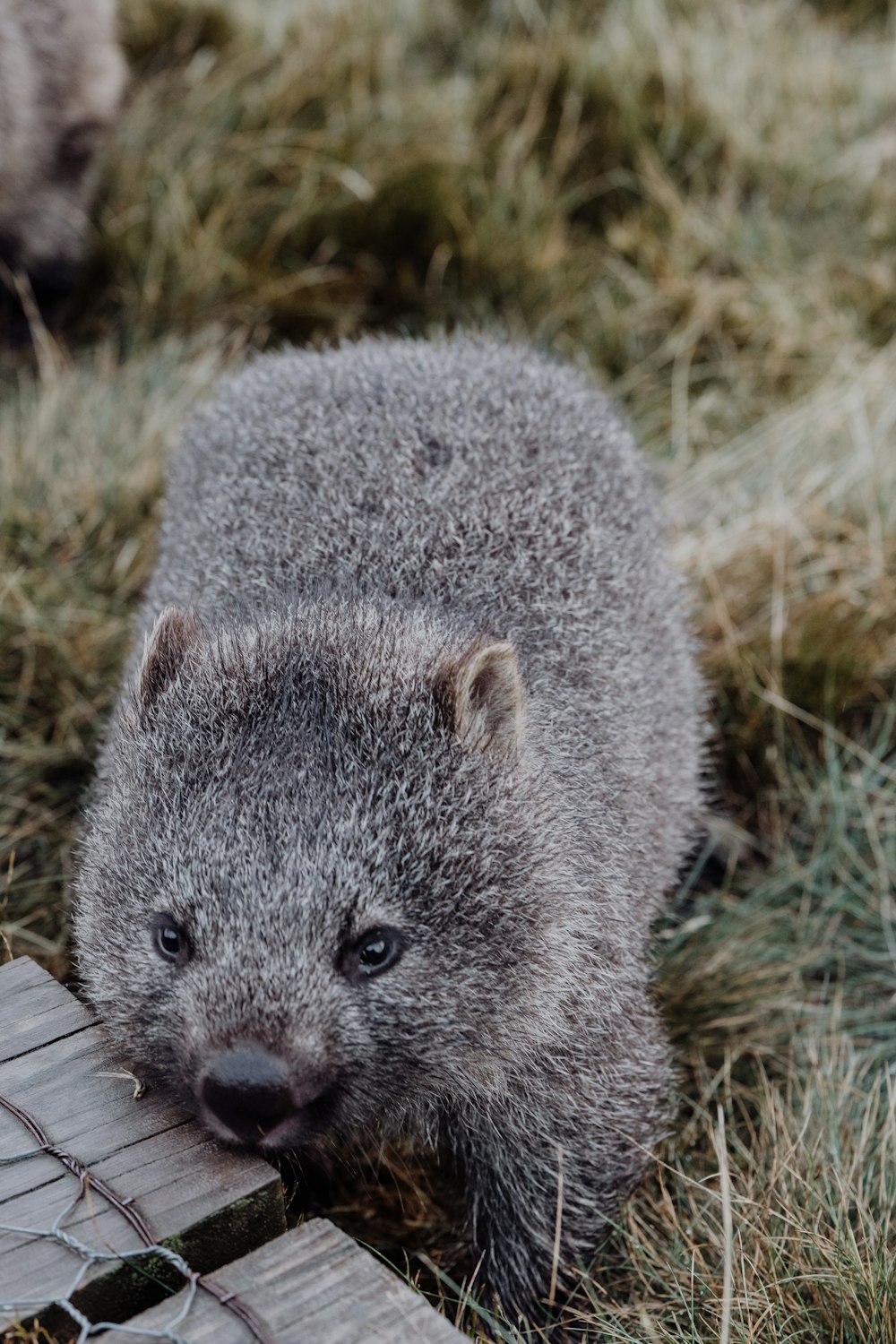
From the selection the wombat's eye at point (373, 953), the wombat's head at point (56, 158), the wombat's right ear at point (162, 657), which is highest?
the wombat's head at point (56, 158)

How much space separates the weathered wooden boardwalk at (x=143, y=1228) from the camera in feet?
9.05

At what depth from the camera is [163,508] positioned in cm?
497

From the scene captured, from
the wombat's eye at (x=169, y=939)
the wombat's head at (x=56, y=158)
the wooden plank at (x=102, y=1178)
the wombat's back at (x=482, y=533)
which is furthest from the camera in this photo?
the wombat's head at (x=56, y=158)

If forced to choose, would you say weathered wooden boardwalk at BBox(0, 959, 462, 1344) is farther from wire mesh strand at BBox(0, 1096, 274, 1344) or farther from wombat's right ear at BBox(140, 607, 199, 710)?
wombat's right ear at BBox(140, 607, 199, 710)

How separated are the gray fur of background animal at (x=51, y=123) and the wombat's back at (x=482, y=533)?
253cm

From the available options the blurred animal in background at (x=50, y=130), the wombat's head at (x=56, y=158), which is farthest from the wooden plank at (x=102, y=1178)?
the wombat's head at (x=56, y=158)

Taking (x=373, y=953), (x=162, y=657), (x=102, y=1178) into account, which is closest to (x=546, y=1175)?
(x=373, y=953)

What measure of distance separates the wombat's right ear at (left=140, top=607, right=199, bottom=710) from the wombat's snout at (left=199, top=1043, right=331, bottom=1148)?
0.96m

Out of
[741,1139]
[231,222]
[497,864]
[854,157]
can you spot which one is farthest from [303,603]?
[854,157]

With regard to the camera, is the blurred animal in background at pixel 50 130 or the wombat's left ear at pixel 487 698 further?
the blurred animal in background at pixel 50 130

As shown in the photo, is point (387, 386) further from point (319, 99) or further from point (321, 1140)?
point (319, 99)

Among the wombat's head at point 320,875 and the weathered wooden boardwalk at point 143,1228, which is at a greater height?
the wombat's head at point 320,875

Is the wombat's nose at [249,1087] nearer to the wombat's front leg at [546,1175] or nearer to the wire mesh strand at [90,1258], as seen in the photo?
the wire mesh strand at [90,1258]

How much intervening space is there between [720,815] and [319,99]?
176 inches
